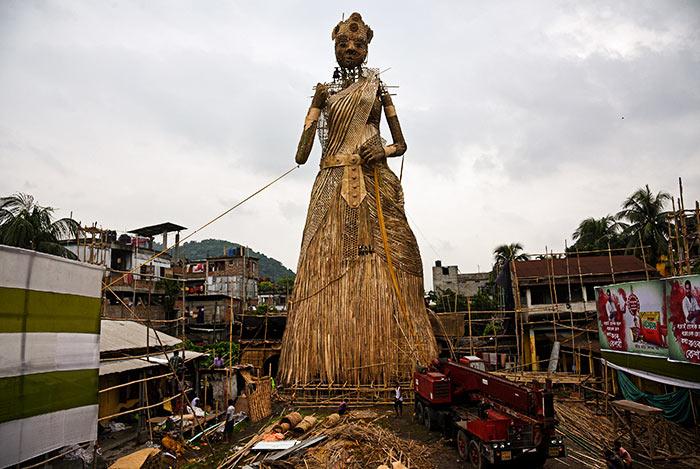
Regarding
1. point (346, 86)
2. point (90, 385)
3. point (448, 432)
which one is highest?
point (346, 86)

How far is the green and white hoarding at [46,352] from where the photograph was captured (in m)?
6.04

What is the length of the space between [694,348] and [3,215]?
2417cm

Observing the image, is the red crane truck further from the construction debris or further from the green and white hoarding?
the green and white hoarding

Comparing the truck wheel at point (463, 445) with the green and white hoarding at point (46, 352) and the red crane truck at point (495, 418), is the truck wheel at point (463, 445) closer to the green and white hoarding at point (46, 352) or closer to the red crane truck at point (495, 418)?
the red crane truck at point (495, 418)

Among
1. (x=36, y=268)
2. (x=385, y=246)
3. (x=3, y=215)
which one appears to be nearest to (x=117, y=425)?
(x=36, y=268)

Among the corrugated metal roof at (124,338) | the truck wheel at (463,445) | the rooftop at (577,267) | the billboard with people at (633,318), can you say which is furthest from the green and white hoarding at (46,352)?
the rooftop at (577,267)

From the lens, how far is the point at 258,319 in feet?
70.2

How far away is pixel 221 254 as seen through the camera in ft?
317

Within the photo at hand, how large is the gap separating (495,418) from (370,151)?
10.3m

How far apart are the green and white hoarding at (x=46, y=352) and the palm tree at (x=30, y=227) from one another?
45.7ft

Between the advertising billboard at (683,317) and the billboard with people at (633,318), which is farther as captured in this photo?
the billboard with people at (633,318)

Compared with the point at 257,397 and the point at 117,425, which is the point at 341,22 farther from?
the point at 117,425

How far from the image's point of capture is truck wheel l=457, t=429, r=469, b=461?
9.39 metres

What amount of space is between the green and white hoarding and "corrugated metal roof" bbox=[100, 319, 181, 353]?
359cm
